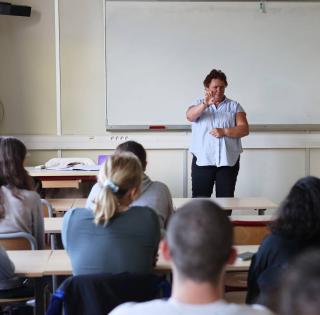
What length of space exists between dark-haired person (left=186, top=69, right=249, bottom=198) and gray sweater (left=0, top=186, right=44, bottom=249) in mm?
2159

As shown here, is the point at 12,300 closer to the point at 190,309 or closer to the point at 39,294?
the point at 39,294

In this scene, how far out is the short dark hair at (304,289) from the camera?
82cm

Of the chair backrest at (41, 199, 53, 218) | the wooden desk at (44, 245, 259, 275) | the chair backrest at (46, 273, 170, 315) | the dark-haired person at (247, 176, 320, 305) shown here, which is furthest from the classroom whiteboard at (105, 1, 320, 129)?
the chair backrest at (46, 273, 170, 315)

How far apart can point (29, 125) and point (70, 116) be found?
446mm

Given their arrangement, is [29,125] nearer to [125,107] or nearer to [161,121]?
[125,107]

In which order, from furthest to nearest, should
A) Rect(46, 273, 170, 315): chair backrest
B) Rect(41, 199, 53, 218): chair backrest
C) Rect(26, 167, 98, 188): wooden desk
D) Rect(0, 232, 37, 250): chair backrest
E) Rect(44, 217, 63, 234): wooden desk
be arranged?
1. Rect(26, 167, 98, 188): wooden desk
2. Rect(41, 199, 53, 218): chair backrest
3. Rect(44, 217, 63, 234): wooden desk
4. Rect(0, 232, 37, 250): chair backrest
5. Rect(46, 273, 170, 315): chair backrest

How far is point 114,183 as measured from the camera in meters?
2.22

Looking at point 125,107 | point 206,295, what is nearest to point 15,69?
point 125,107

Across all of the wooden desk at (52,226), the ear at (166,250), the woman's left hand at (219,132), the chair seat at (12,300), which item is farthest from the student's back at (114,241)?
the woman's left hand at (219,132)

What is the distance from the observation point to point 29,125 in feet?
19.4

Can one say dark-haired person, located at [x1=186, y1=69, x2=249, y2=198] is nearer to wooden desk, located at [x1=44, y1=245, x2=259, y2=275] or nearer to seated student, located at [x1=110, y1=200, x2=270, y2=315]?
wooden desk, located at [x1=44, y1=245, x2=259, y2=275]

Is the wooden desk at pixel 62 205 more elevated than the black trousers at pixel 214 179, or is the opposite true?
the black trousers at pixel 214 179

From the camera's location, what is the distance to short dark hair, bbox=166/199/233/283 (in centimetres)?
126

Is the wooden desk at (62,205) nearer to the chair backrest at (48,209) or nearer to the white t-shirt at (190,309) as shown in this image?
the chair backrest at (48,209)
